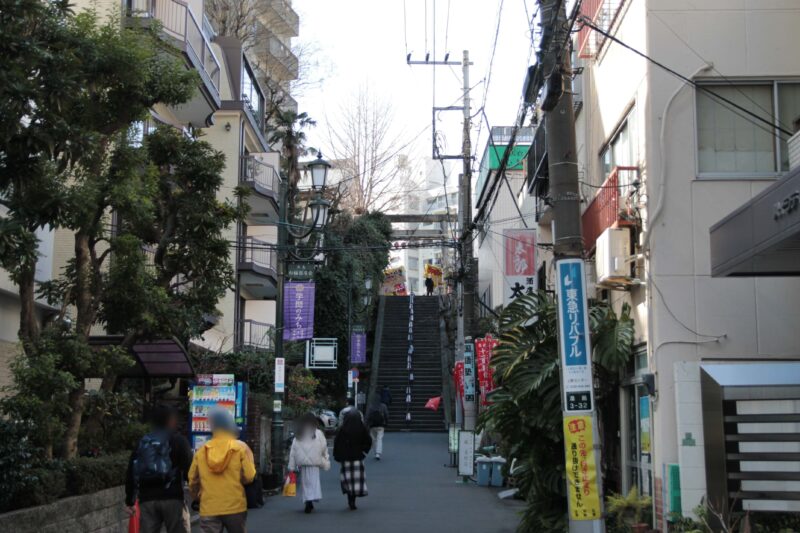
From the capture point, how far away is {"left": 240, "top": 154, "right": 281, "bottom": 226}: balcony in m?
31.5

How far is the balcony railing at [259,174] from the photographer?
103ft

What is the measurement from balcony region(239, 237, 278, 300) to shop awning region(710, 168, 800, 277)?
2185cm

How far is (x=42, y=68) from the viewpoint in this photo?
8.47 metres

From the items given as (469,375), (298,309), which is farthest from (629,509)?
(298,309)

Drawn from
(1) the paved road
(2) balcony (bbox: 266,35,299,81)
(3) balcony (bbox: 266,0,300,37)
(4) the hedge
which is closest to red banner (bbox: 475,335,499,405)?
(1) the paved road

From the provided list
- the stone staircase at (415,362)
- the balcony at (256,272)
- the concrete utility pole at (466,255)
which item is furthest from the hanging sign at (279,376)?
the stone staircase at (415,362)

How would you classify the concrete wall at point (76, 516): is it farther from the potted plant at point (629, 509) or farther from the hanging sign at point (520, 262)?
the hanging sign at point (520, 262)

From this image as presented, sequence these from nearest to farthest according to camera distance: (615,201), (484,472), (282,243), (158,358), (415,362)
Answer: (615,201)
(158,358)
(484,472)
(282,243)
(415,362)

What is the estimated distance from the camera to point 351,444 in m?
16.3

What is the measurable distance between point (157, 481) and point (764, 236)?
6.20 meters

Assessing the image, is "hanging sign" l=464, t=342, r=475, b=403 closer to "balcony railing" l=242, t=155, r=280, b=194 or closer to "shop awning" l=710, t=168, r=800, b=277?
"balcony railing" l=242, t=155, r=280, b=194

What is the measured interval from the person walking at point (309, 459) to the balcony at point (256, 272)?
14.7m

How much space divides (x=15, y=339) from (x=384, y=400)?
23.4 metres

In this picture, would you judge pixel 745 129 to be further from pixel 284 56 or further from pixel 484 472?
pixel 284 56
